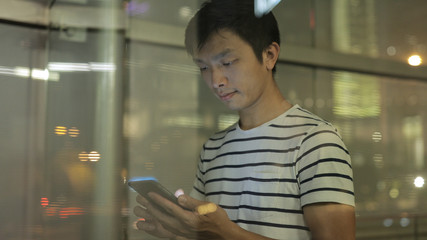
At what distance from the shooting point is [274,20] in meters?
1.26

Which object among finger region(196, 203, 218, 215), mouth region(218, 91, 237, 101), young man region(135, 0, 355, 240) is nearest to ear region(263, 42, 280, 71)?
young man region(135, 0, 355, 240)

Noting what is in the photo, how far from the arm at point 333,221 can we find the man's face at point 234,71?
0.34 metres

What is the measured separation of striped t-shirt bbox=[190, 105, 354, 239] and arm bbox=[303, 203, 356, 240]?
2cm

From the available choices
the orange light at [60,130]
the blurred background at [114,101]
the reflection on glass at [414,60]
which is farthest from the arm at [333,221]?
the orange light at [60,130]

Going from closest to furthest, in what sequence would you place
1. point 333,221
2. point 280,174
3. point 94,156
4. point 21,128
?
1. point 333,221
2. point 280,174
3. point 94,156
4. point 21,128

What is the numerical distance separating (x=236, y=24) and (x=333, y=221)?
22.3 inches

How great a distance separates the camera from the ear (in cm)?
116

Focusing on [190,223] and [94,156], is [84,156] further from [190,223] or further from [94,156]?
[190,223]

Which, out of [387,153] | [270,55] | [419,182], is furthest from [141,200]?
[419,182]

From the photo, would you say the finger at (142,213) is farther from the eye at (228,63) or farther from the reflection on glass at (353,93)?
the reflection on glass at (353,93)

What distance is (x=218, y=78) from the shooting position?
3.65 ft

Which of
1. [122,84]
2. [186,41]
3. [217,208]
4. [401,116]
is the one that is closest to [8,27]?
[122,84]

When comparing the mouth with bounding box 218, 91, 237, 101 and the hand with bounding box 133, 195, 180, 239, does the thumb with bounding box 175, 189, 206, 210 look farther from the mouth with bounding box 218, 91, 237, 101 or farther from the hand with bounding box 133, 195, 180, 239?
the mouth with bounding box 218, 91, 237, 101

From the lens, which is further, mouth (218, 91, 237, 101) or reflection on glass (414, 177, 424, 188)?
reflection on glass (414, 177, 424, 188)
